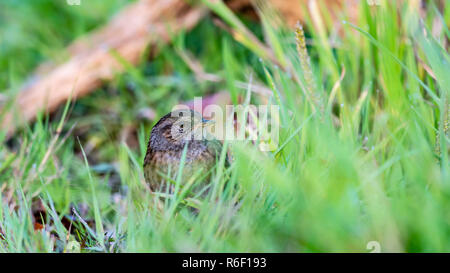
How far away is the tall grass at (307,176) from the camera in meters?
1.58

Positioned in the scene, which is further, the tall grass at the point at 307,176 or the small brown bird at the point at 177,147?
the small brown bird at the point at 177,147

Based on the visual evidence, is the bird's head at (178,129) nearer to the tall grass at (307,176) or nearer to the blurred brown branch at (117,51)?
the tall grass at (307,176)

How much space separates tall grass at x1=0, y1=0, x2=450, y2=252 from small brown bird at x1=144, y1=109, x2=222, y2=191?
0.09 meters

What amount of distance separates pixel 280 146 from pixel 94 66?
2.24 m

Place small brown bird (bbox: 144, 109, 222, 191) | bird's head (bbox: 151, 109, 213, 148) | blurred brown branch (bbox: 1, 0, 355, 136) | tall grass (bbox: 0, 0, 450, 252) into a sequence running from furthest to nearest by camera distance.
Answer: blurred brown branch (bbox: 1, 0, 355, 136), bird's head (bbox: 151, 109, 213, 148), small brown bird (bbox: 144, 109, 222, 191), tall grass (bbox: 0, 0, 450, 252)

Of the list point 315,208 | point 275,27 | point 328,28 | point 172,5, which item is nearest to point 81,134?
point 172,5

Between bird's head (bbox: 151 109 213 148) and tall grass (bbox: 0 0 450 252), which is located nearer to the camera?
tall grass (bbox: 0 0 450 252)

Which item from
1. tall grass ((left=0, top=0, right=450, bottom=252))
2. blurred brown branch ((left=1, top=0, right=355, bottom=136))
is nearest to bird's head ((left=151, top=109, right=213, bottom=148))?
tall grass ((left=0, top=0, right=450, bottom=252))

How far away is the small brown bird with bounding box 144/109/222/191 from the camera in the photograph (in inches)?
90.2

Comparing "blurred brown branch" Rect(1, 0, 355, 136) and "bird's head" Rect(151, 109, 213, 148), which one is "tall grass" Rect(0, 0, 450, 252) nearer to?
"bird's head" Rect(151, 109, 213, 148)

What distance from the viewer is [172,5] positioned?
389 cm

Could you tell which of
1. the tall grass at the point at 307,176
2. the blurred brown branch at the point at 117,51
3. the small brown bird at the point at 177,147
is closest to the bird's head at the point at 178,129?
the small brown bird at the point at 177,147

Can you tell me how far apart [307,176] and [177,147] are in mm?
820

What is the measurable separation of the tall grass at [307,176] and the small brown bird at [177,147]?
94 mm
